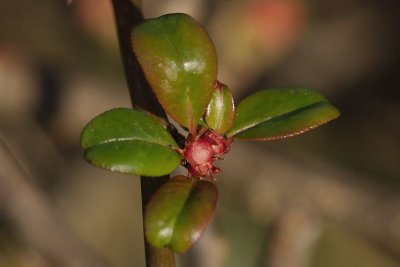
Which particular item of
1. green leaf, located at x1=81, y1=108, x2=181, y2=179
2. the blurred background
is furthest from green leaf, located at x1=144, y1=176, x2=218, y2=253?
the blurred background

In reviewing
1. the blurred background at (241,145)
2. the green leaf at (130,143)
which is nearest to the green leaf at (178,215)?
the green leaf at (130,143)

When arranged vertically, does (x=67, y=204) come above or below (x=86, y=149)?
below

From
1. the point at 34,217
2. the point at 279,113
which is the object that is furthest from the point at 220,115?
the point at 34,217

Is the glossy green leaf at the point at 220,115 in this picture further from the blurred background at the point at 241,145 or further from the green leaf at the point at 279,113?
the blurred background at the point at 241,145

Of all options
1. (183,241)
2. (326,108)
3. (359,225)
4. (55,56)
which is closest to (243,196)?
(359,225)

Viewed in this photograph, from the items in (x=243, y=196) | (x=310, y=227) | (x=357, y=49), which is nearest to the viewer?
(x=310, y=227)

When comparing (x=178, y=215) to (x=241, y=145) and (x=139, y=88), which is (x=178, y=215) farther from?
(x=241, y=145)

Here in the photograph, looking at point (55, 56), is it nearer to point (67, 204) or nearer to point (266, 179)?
point (67, 204)
